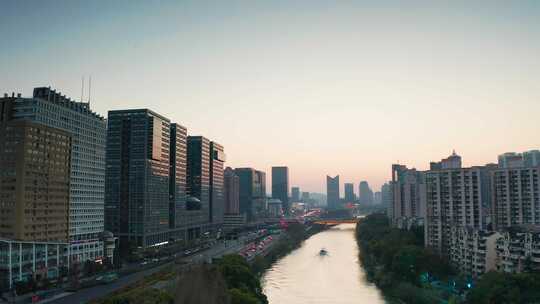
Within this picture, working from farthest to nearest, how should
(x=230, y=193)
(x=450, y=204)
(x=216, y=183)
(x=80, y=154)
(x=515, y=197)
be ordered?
1. (x=230, y=193)
2. (x=216, y=183)
3. (x=450, y=204)
4. (x=515, y=197)
5. (x=80, y=154)

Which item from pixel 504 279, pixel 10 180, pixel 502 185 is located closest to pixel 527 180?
pixel 502 185

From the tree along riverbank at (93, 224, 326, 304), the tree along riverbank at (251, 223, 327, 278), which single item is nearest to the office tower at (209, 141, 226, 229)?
the tree along riverbank at (251, 223, 327, 278)

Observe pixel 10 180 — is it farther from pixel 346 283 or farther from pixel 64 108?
pixel 346 283

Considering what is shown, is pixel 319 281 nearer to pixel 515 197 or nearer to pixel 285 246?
pixel 515 197

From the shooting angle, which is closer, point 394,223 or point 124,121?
point 124,121

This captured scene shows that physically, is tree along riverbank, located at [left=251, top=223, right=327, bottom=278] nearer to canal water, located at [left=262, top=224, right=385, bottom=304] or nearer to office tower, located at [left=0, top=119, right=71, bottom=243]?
canal water, located at [left=262, top=224, right=385, bottom=304]

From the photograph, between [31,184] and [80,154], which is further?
[80,154]

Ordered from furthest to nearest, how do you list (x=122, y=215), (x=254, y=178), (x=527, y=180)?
(x=254, y=178)
(x=122, y=215)
(x=527, y=180)

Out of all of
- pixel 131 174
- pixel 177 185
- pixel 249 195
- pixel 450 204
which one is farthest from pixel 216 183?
pixel 450 204
